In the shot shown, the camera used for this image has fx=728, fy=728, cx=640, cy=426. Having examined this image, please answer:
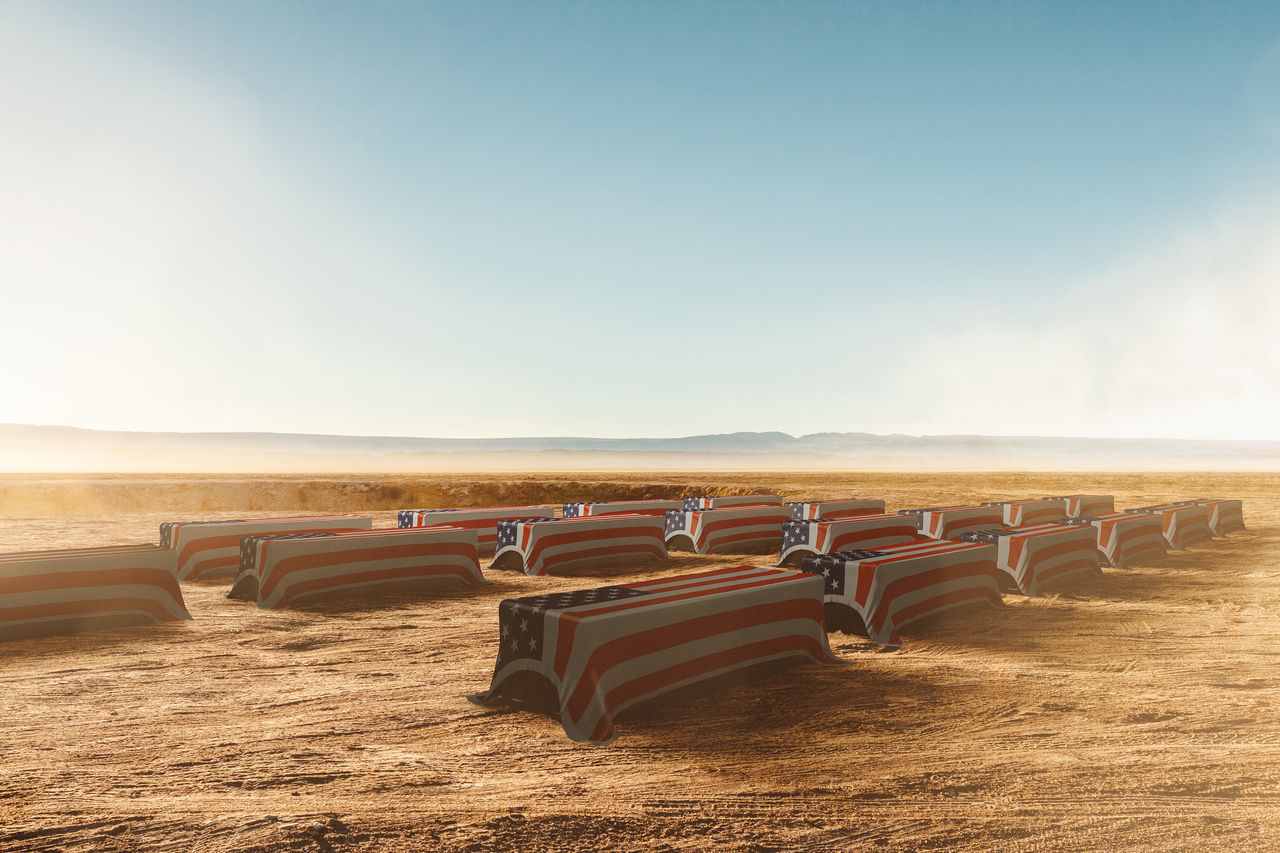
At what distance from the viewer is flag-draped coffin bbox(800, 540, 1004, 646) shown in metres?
7.62

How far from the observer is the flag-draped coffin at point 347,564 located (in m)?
9.38

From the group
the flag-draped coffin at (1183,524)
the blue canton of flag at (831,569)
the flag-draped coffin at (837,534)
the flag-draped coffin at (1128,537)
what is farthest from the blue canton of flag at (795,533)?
the flag-draped coffin at (1183,524)

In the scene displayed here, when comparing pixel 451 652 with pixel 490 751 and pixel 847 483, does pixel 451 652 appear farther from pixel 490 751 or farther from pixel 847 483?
pixel 847 483

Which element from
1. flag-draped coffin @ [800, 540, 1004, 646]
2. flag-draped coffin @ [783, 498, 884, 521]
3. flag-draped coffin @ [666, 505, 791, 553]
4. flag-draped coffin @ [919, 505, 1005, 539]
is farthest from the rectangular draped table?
flag-draped coffin @ [800, 540, 1004, 646]

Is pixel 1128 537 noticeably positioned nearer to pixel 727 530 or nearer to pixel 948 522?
pixel 948 522

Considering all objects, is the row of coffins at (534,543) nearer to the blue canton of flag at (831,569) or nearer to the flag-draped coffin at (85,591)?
the flag-draped coffin at (85,591)

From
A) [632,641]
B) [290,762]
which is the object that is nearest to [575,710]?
[632,641]

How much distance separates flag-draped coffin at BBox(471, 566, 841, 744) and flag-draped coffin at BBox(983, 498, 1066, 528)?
12843 millimetres

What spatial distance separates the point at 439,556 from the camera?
10.9 meters

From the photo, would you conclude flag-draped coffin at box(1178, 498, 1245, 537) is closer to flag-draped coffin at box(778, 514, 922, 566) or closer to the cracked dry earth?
flag-draped coffin at box(778, 514, 922, 566)

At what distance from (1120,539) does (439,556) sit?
1205 centimetres

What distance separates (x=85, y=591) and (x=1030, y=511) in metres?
18.5

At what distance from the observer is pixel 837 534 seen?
40.6 ft

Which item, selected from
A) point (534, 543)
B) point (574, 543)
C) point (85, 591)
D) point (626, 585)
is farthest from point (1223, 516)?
point (85, 591)
